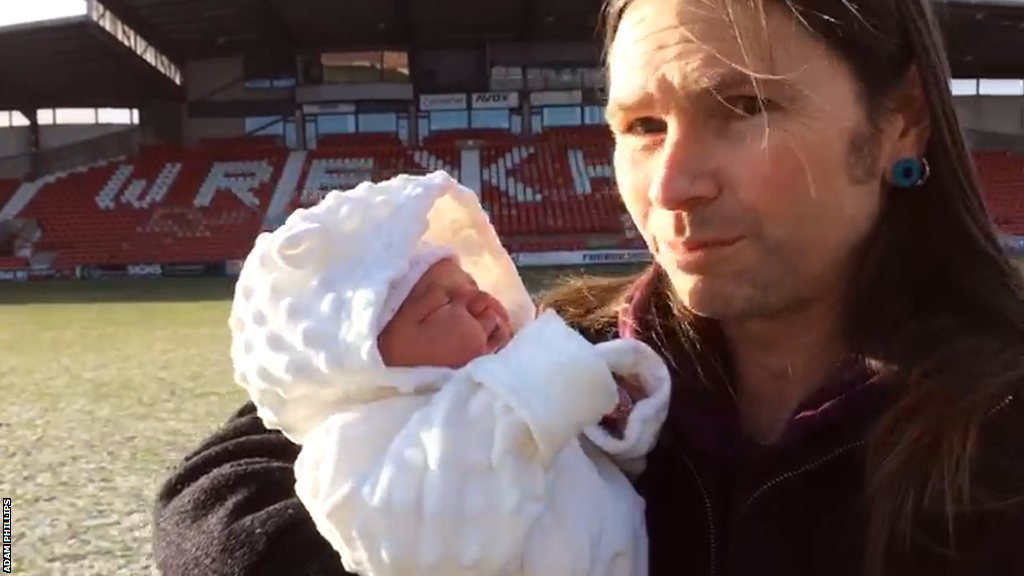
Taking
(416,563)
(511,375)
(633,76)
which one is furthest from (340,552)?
(633,76)

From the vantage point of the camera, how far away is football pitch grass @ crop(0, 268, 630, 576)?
152 inches

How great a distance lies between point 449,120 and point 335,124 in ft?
8.81

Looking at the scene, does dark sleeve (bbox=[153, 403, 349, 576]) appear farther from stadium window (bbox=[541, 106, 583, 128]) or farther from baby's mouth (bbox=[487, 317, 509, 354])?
stadium window (bbox=[541, 106, 583, 128])

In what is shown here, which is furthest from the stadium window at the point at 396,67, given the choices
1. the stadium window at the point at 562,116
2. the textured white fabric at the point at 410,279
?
the textured white fabric at the point at 410,279

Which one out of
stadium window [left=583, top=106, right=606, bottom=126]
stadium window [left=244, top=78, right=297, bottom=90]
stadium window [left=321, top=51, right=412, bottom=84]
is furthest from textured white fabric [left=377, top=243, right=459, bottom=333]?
stadium window [left=244, top=78, right=297, bottom=90]

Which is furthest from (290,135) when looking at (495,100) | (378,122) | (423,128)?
(495,100)

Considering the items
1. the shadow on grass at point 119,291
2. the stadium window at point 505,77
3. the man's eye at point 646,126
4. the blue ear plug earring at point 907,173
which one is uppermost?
the stadium window at point 505,77

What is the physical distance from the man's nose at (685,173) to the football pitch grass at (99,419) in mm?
1459

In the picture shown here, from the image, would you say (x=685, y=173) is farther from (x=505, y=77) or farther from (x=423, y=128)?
(x=423, y=128)

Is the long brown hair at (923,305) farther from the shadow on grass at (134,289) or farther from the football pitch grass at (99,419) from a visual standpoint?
the shadow on grass at (134,289)

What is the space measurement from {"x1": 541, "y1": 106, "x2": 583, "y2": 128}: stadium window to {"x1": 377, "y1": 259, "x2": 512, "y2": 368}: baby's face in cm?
2429

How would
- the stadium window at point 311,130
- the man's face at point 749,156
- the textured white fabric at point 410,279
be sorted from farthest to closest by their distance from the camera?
the stadium window at point 311,130 → the textured white fabric at point 410,279 → the man's face at point 749,156

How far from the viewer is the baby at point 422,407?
1200 mm

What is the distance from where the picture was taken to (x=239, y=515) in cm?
130
